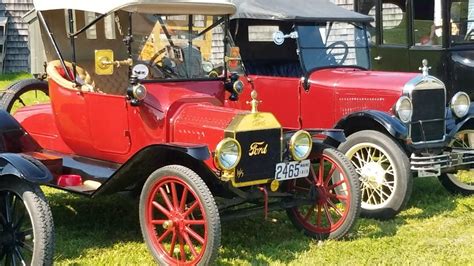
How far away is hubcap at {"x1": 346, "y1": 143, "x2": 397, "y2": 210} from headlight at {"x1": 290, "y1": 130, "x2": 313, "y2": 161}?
1219mm

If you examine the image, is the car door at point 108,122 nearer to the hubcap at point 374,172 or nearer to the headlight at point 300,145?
the headlight at point 300,145

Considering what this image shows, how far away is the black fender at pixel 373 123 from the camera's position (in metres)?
5.85

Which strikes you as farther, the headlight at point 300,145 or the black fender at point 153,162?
the headlight at point 300,145

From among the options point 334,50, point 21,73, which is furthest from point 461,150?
point 21,73

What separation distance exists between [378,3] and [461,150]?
2.60 meters

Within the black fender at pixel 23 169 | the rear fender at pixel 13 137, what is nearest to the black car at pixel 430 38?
the rear fender at pixel 13 137

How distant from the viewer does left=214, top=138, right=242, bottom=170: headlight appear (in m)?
4.37

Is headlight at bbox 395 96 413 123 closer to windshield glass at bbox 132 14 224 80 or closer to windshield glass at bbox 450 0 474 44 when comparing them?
windshield glass at bbox 132 14 224 80

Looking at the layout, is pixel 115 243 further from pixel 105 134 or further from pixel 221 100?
pixel 221 100

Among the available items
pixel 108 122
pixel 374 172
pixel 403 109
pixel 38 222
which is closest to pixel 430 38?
pixel 403 109

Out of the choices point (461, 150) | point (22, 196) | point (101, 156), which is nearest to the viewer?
point (22, 196)

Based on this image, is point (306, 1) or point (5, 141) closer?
point (5, 141)

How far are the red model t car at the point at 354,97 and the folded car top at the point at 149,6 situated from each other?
5.10 feet

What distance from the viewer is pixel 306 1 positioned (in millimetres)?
7477
